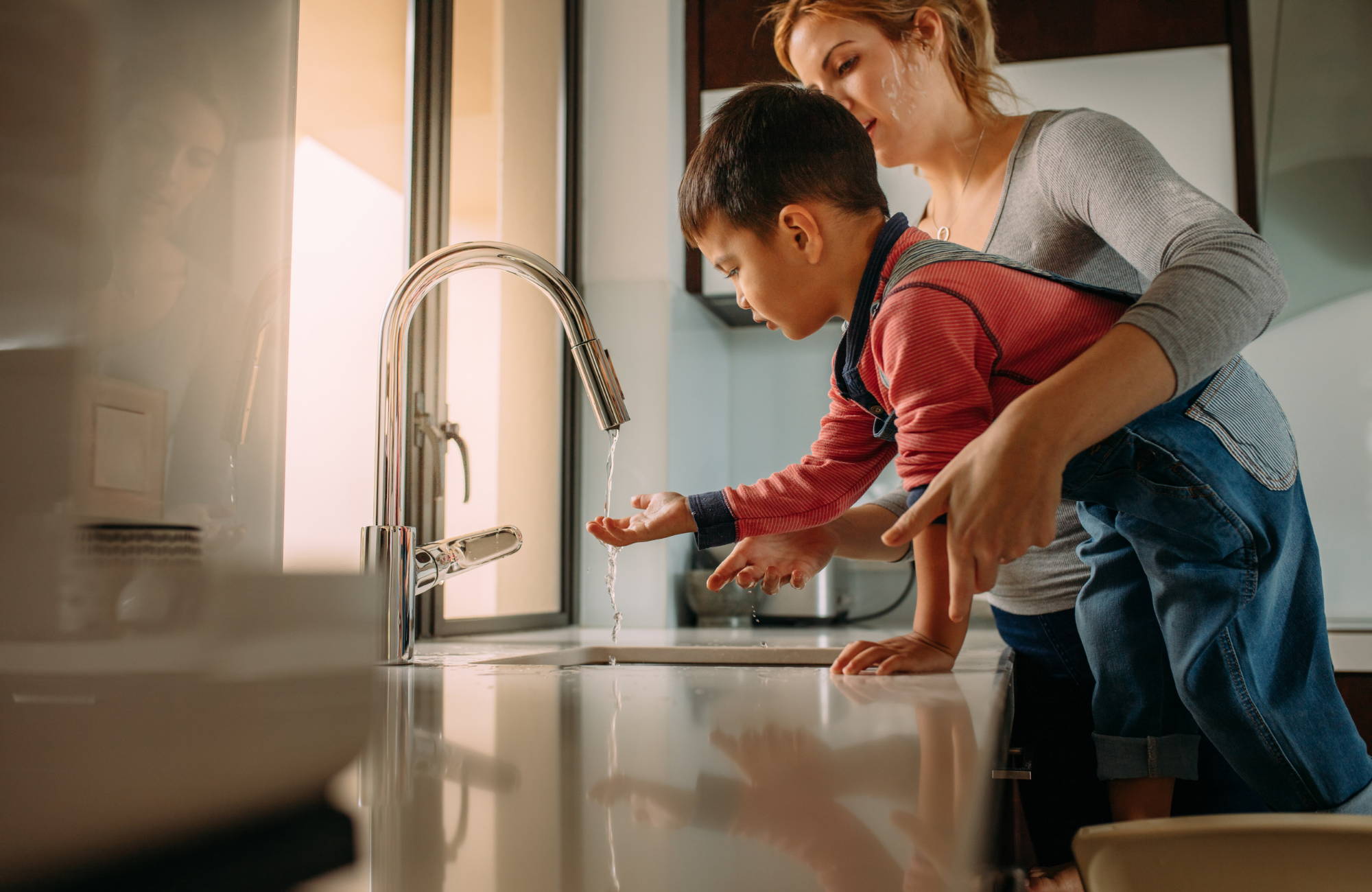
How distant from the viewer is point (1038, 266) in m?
0.96

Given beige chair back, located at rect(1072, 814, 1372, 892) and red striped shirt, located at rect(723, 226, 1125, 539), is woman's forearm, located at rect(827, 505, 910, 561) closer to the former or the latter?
red striped shirt, located at rect(723, 226, 1125, 539)

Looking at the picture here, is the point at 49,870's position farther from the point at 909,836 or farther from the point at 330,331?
the point at 330,331

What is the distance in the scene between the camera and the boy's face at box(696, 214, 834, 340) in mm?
836

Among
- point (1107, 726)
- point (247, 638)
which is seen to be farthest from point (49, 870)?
point (1107, 726)

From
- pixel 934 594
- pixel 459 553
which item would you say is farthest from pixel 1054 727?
Answer: pixel 459 553

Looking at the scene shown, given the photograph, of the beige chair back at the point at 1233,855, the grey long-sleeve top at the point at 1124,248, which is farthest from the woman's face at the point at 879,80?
the beige chair back at the point at 1233,855

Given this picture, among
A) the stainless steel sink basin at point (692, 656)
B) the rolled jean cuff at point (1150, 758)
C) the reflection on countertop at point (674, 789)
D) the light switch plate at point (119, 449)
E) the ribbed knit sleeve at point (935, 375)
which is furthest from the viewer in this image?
the stainless steel sink basin at point (692, 656)

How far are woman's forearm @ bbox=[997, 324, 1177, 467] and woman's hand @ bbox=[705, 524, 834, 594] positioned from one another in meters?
0.38

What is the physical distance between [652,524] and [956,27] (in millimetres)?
702

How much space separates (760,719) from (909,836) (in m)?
0.29

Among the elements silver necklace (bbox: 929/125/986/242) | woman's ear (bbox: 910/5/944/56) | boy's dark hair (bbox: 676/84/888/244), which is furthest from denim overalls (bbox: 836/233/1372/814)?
woman's ear (bbox: 910/5/944/56)

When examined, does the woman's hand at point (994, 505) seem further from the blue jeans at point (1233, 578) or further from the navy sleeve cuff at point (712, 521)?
the navy sleeve cuff at point (712, 521)

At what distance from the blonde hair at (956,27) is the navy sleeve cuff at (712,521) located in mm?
567

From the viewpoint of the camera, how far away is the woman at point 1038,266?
0.51 meters
